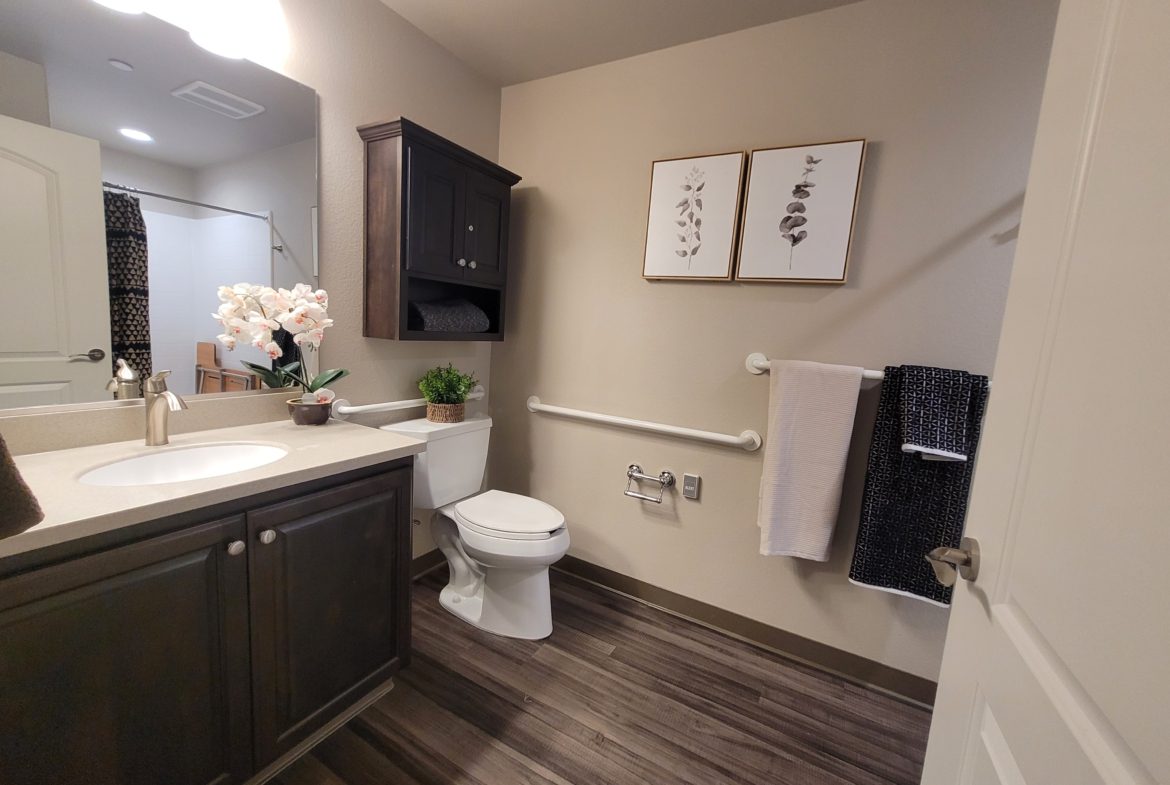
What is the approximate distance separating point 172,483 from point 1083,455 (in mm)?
1483

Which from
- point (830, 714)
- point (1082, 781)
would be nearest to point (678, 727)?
point (830, 714)

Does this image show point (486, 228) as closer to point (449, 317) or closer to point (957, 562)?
point (449, 317)

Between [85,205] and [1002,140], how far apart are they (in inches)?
101

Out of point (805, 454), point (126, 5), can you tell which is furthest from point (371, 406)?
point (805, 454)

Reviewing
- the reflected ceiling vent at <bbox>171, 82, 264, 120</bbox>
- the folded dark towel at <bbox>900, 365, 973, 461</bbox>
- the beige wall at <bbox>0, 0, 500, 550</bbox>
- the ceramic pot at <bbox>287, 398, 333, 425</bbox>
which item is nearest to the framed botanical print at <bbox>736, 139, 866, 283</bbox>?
the folded dark towel at <bbox>900, 365, 973, 461</bbox>

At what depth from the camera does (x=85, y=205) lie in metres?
1.16

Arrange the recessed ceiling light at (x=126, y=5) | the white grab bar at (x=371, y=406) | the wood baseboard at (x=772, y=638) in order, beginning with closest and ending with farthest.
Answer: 1. the recessed ceiling light at (x=126, y=5)
2. the wood baseboard at (x=772, y=638)
3. the white grab bar at (x=371, y=406)

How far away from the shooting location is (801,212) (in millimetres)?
1666

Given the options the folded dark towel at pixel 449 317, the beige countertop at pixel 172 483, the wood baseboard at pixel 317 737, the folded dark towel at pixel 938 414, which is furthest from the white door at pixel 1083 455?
the folded dark towel at pixel 449 317

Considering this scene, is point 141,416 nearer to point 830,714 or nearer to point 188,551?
point 188,551

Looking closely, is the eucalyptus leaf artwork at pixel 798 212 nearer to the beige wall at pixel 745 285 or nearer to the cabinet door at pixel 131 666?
the beige wall at pixel 745 285

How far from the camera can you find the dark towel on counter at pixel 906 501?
1469 millimetres

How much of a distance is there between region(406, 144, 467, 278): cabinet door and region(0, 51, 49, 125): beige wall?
0.87 m

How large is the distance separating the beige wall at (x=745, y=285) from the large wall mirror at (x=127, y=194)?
1106mm
